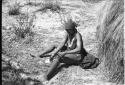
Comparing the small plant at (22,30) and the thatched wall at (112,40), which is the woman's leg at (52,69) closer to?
the thatched wall at (112,40)

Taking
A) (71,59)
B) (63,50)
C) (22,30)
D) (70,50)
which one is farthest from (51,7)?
(71,59)

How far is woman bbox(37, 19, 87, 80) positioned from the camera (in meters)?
6.02

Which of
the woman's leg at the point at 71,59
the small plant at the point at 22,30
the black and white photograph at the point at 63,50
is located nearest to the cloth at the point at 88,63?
the black and white photograph at the point at 63,50

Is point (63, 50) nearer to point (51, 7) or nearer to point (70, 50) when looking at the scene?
point (70, 50)

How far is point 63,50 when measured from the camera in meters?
6.54

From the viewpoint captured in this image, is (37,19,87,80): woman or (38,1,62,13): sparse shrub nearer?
(37,19,87,80): woman

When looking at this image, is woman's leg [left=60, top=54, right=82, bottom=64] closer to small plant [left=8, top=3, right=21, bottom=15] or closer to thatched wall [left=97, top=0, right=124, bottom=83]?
thatched wall [left=97, top=0, right=124, bottom=83]

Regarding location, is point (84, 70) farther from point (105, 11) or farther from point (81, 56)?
point (105, 11)

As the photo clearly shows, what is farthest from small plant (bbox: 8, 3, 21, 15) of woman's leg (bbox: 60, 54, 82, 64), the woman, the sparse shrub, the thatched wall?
woman's leg (bbox: 60, 54, 82, 64)

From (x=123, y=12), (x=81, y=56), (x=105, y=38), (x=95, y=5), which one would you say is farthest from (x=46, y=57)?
(x=95, y=5)

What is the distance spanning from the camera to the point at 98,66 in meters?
6.41

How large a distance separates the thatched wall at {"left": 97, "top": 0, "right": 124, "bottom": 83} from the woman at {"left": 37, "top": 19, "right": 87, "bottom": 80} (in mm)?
576

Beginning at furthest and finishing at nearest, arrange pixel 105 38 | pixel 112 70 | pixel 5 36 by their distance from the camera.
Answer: pixel 5 36 < pixel 105 38 < pixel 112 70

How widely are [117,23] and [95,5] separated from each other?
182 inches
